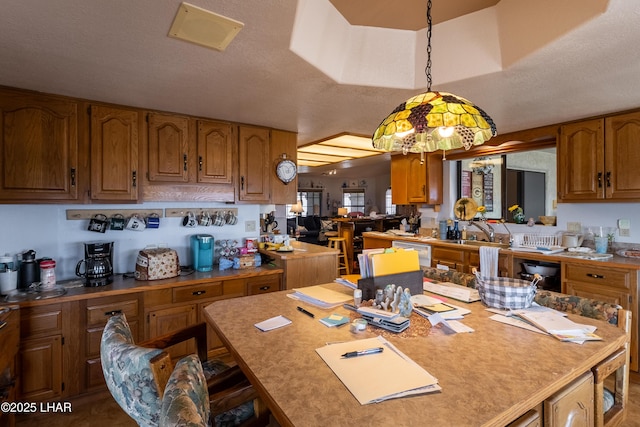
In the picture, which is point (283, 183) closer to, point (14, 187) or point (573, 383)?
point (14, 187)

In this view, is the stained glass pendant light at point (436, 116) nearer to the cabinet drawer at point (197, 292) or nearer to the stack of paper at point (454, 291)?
the stack of paper at point (454, 291)

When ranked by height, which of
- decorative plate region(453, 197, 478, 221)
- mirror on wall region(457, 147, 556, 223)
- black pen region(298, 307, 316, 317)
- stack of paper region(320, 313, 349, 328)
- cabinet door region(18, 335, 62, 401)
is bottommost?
cabinet door region(18, 335, 62, 401)

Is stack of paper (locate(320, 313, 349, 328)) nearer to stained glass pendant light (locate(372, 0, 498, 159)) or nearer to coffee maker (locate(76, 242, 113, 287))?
stained glass pendant light (locate(372, 0, 498, 159))

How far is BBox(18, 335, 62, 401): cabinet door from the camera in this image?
2014mm

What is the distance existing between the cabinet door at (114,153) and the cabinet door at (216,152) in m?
0.51

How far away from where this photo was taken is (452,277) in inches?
85.4

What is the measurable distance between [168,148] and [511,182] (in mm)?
4105

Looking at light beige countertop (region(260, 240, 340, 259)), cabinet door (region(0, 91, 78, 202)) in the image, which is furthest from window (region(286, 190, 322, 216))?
cabinet door (region(0, 91, 78, 202))

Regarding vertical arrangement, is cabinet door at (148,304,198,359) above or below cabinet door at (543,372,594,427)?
below

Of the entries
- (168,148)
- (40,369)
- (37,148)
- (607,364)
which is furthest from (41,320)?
(607,364)

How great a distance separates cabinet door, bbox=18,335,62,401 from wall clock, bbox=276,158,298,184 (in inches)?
85.1

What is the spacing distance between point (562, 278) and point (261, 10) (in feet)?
10.3

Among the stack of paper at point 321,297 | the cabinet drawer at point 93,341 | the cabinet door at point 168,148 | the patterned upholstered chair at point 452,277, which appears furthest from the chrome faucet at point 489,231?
the cabinet drawer at point 93,341

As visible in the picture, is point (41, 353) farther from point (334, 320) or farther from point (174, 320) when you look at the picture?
point (334, 320)
